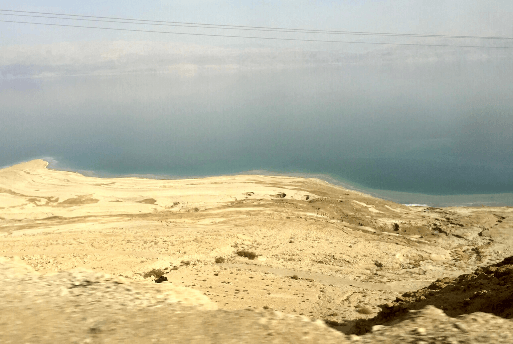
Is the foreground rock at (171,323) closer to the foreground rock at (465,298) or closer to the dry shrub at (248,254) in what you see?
the foreground rock at (465,298)

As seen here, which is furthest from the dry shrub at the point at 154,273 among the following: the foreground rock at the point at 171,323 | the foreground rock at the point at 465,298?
the foreground rock at the point at 465,298

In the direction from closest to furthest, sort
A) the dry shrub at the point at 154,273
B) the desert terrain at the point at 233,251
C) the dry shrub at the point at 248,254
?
1. the desert terrain at the point at 233,251
2. the dry shrub at the point at 154,273
3. the dry shrub at the point at 248,254

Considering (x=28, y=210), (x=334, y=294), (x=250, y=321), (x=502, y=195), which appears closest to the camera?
(x=250, y=321)

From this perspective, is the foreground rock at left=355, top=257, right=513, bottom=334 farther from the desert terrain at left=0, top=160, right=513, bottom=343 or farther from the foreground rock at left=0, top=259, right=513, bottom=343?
the foreground rock at left=0, top=259, right=513, bottom=343

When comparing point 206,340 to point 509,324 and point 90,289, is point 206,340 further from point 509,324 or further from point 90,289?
point 509,324

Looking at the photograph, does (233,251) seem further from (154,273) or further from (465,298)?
(465,298)

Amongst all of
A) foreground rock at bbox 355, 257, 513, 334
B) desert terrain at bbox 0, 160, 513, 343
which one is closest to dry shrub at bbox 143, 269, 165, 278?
desert terrain at bbox 0, 160, 513, 343

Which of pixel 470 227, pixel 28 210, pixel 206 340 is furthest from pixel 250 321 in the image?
pixel 28 210

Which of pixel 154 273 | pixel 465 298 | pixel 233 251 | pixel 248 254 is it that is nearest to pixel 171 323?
pixel 154 273
